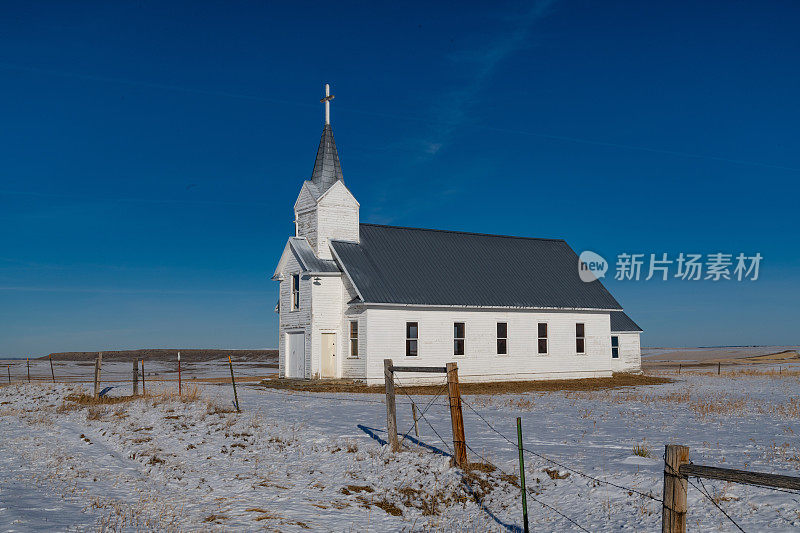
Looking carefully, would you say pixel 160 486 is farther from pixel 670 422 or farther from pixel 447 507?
pixel 670 422

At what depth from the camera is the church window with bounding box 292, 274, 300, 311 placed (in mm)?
34875

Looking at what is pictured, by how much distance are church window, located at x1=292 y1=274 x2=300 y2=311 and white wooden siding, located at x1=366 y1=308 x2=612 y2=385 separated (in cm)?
494

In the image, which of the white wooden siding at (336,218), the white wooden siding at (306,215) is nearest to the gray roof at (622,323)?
the white wooden siding at (336,218)

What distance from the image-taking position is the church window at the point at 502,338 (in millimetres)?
35844

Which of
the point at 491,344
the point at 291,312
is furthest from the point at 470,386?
the point at 291,312

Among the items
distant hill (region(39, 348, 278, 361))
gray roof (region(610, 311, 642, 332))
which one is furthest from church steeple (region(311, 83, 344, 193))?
distant hill (region(39, 348, 278, 361))

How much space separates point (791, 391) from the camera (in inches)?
1180

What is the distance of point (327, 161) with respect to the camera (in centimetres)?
3650

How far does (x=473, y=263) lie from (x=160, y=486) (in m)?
27.9

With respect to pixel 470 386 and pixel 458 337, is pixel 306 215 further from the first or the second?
pixel 470 386

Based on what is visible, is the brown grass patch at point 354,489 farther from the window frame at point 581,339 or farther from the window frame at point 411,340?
the window frame at point 581,339

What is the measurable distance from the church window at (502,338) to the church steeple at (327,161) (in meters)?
11.7

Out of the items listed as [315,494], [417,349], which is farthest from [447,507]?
[417,349]

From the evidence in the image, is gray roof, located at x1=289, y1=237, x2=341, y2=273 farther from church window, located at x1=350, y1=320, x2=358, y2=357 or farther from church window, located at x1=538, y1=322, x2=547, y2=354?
church window, located at x1=538, y1=322, x2=547, y2=354
